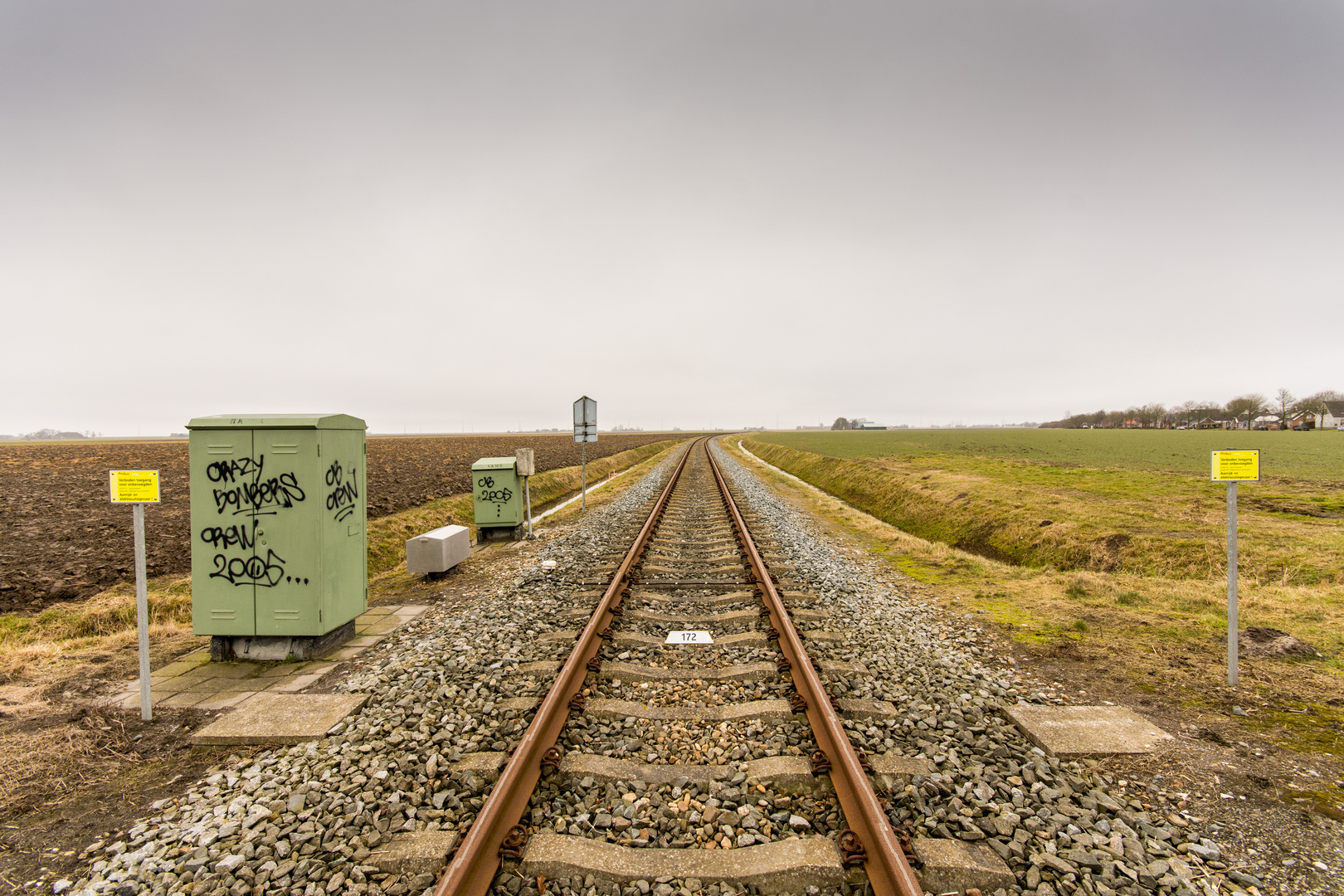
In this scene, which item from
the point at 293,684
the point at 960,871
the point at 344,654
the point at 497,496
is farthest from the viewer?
the point at 497,496

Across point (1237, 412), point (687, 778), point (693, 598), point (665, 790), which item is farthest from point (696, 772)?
point (1237, 412)

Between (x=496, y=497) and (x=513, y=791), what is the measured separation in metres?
8.90

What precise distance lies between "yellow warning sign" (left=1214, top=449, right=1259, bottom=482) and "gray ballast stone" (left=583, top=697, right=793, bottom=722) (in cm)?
441

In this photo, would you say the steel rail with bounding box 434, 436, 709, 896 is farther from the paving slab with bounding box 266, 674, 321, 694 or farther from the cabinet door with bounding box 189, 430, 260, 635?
the cabinet door with bounding box 189, 430, 260, 635

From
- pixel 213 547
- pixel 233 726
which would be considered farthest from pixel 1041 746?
pixel 213 547

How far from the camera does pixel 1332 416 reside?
344ft

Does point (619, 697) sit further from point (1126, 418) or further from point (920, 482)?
point (1126, 418)

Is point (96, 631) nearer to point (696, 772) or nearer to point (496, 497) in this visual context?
point (496, 497)

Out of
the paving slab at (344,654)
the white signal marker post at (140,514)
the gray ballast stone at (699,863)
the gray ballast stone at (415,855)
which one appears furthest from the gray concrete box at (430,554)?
the gray ballast stone at (699,863)

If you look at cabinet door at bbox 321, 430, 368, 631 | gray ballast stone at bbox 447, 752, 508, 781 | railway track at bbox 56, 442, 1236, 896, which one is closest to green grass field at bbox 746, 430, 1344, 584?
railway track at bbox 56, 442, 1236, 896

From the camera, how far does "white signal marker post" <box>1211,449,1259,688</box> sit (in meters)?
4.54

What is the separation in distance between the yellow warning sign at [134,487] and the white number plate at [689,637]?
457cm

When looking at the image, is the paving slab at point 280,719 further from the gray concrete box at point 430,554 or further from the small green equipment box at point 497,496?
the small green equipment box at point 497,496

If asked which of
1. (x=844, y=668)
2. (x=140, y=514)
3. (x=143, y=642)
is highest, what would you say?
(x=140, y=514)
